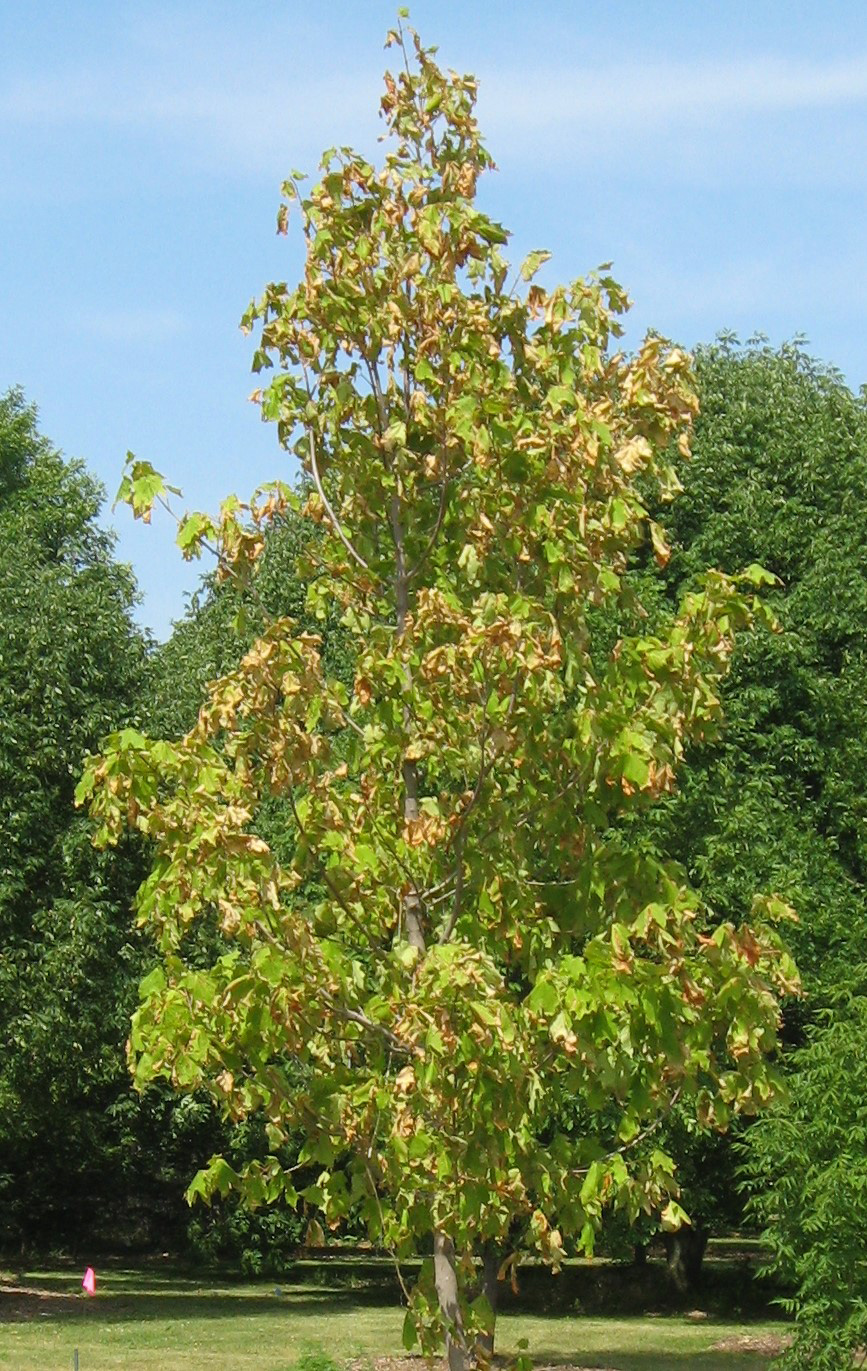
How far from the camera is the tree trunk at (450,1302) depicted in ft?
24.8

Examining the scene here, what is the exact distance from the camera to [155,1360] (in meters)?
22.5

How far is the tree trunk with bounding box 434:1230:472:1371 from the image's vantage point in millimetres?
7562

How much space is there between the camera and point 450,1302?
25.0 feet

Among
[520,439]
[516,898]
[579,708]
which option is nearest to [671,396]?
[520,439]

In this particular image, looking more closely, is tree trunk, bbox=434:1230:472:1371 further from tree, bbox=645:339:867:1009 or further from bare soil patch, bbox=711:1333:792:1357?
bare soil patch, bbox=711:1333:792:1357

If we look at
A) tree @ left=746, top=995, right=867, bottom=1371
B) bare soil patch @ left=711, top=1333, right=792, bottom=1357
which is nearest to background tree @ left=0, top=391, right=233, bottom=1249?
bare soil patch @ left=711, top=1333, right=792, bottom=1357

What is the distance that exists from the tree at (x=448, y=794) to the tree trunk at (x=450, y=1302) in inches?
0.5

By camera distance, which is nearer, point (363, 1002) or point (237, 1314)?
point (363, 1002)

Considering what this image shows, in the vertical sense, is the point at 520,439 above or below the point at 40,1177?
above

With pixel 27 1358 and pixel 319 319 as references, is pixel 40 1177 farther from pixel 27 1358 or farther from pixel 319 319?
pixel 319 319

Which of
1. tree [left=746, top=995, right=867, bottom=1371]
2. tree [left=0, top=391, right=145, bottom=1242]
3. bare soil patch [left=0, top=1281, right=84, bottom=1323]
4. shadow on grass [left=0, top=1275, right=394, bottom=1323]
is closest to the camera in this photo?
tree [left=746, top=995, right=867, bottom=1371]

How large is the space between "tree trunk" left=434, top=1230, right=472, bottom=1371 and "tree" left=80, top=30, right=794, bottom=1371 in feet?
0.04

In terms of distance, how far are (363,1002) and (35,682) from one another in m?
19.6

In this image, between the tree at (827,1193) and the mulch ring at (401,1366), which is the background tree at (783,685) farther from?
the tree at (827,1193)
